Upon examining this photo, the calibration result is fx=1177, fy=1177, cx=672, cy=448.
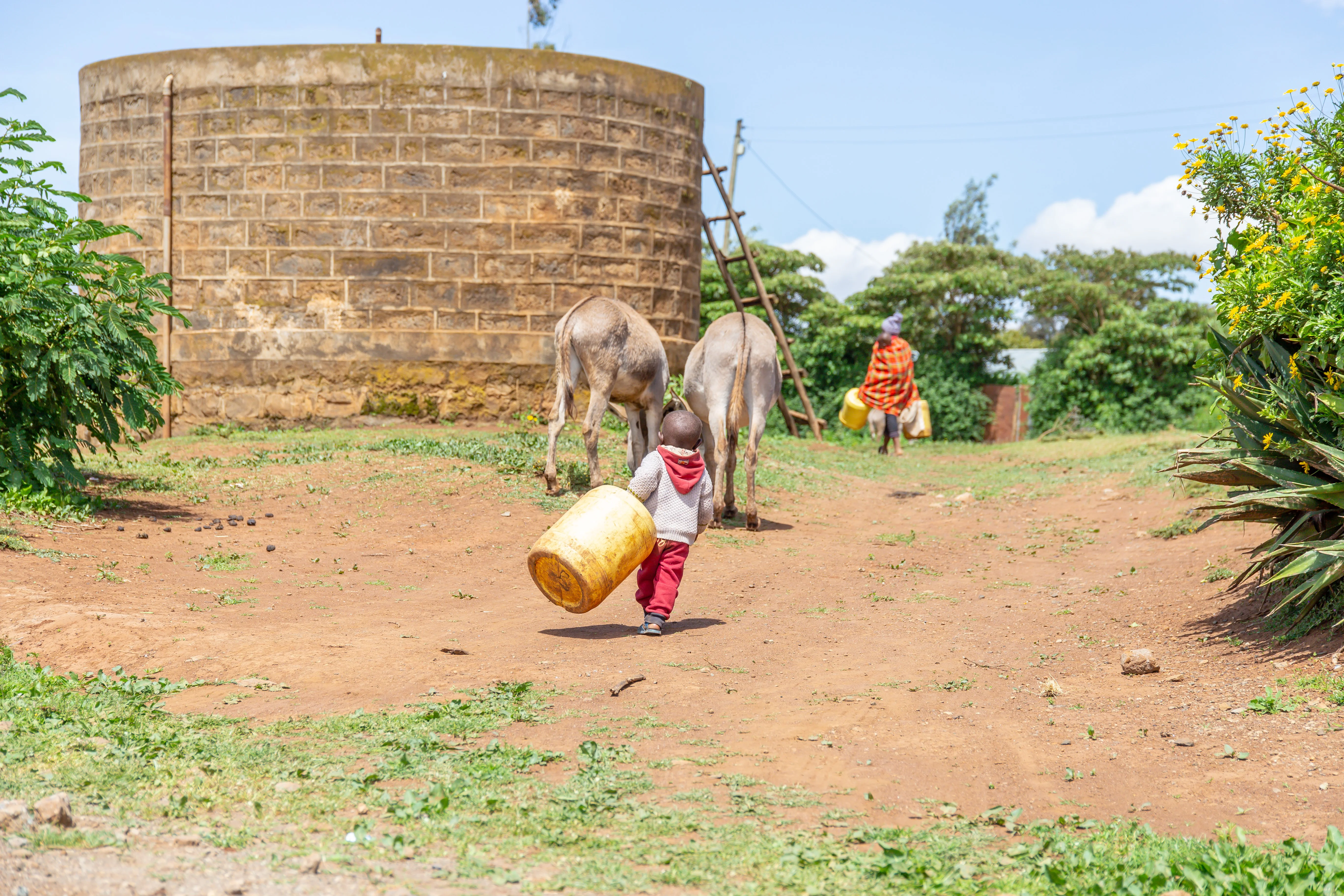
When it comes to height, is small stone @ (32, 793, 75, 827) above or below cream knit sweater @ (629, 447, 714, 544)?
below

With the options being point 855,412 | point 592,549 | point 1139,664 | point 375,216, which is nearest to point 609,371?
point 592,549

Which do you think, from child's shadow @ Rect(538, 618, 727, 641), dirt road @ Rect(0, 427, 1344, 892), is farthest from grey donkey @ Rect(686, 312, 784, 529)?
child's shadow @ Rect(538, 618, 727, 641)

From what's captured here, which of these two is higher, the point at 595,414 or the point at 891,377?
the point at 891,377

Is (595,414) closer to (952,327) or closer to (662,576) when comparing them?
(662,576)

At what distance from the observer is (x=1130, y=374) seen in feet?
78.5

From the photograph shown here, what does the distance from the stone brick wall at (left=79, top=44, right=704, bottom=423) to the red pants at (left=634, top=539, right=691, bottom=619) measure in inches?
367

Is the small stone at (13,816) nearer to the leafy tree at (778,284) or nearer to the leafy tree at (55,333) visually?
the leafy tree at (55,333)

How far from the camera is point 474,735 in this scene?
4797 mm

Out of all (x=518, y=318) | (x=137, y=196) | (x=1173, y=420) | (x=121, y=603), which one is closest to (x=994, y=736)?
(x=121, y=603)

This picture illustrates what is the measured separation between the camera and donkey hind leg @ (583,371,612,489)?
11273mm

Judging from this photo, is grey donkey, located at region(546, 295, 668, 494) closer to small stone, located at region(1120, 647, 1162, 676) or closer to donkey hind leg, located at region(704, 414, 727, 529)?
donkey hind leg, located at region(704, 414, 727, 529)

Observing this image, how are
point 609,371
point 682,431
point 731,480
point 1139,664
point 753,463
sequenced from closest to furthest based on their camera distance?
point 1139,664
point 682,431
point 609,371
point 753,463
point 731,480

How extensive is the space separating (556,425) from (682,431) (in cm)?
457

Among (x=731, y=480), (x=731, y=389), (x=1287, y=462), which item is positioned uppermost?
(x=731, y=389)
